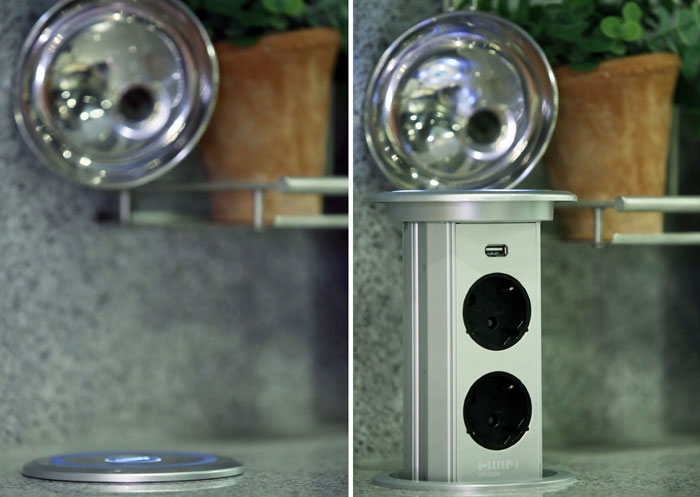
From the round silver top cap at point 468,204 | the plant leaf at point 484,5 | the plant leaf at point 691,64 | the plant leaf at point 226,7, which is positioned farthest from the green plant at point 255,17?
the plant leaf at point 691,64

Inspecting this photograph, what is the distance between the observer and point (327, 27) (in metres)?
1.30

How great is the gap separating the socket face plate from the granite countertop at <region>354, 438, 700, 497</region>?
0.04 metres

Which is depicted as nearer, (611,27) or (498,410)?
(498,410)

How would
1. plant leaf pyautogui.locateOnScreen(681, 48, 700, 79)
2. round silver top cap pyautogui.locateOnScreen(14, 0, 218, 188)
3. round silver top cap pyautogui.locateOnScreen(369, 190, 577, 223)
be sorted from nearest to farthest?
round silver top cap pyautogui.locateOnScreen(369, 190, 577, 223) < round silver top cap pyautogui.locateOnScreen(14, 0, 218, 188) < plant leaf pyautogui.locateOnScreen(681, 48, 700, 79)

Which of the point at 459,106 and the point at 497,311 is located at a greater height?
the point at 459,106

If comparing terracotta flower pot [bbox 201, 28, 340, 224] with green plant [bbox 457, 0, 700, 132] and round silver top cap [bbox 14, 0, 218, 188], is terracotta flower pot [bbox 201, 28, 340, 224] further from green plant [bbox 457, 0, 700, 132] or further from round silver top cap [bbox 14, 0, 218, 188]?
green plant [bbox 457, 0, 700, 132]

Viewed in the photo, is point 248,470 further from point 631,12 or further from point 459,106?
point 631,12

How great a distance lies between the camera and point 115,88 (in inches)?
50.6

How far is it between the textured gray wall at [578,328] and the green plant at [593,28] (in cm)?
11

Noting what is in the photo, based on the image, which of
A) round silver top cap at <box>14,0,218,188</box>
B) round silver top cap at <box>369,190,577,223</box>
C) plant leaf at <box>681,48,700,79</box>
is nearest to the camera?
round silver top cap at <box>369,190,577,223</box>

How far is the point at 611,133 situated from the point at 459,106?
19 centimetres

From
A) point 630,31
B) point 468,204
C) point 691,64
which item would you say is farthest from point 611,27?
point 468,204

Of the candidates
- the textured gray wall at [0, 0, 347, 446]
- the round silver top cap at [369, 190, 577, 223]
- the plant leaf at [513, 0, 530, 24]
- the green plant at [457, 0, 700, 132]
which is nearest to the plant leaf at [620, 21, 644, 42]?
the green plant at [457, 0, 700, 132]

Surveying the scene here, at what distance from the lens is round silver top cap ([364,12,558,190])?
1.28 meters
